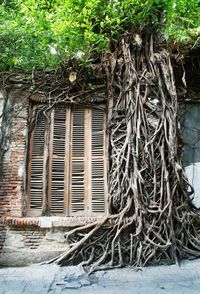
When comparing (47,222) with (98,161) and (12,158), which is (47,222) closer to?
(12,158)

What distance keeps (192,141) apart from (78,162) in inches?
84.0

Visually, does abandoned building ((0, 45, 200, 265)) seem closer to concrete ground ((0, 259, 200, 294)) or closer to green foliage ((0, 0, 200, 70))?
concrete ground ((0, 259, 200, 294))

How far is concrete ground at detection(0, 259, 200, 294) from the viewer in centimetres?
312

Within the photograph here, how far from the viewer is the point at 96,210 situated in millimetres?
4742

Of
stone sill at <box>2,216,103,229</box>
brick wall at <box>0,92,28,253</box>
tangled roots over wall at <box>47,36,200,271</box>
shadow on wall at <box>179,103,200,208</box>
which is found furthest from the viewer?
shadow on wall at <box>179,103,200,208</box>

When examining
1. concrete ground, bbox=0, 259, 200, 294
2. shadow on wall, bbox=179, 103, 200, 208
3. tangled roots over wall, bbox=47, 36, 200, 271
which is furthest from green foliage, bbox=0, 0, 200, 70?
concrete ground, bbox=0, 259, 200, 294

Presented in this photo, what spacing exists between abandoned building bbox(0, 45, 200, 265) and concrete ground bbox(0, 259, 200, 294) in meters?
0.49

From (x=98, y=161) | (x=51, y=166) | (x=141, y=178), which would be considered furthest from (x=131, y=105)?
(x=51, y=166)

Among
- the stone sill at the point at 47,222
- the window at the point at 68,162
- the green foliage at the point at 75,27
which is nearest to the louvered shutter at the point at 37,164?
the window at the point at 68,162

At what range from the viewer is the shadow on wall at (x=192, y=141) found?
→ 5.11 m

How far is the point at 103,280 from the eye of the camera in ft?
11.5

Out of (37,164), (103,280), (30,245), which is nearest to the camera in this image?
(103,280)

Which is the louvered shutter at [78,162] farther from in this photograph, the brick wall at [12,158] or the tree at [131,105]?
the brick wall at [12,158]

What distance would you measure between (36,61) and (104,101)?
1.39 metres
